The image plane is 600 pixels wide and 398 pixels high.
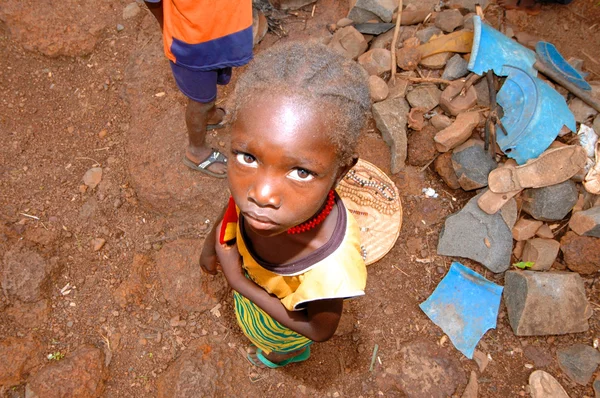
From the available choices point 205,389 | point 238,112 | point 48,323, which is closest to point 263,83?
point 238,112

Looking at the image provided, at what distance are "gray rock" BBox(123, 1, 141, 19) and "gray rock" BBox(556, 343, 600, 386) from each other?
3866mm

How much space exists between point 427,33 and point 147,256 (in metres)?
2.61

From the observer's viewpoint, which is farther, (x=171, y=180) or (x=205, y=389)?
(x=171, y=180)

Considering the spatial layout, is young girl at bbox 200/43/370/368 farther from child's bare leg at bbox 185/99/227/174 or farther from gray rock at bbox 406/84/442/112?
gray rock at bbox 406/84/442/112

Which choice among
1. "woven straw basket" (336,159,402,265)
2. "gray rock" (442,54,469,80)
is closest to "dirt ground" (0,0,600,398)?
"woven straw basket" (336,159,402,265)

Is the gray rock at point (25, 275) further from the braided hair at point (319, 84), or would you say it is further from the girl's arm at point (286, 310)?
the braided hair at point (319, 84)

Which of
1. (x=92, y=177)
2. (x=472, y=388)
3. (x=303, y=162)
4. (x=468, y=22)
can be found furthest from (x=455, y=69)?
(x=92, y=177)

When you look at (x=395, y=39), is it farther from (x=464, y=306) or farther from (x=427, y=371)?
(x=427, y=371)

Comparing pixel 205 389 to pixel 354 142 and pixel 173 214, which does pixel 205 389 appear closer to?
pixel 173 214

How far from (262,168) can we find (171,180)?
1952 millimetres

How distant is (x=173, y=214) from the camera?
3031 mm

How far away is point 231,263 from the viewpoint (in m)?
1.68

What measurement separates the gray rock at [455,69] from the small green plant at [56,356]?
307 cm

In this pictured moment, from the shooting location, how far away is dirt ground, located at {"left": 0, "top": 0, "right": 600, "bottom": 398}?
2629mm
